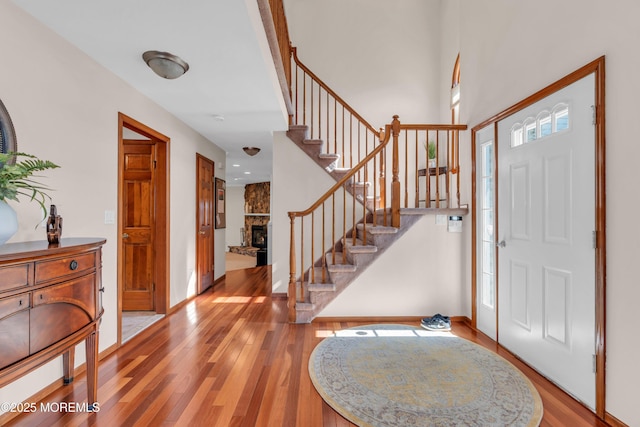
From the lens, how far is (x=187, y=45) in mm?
2225

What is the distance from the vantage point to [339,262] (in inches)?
144

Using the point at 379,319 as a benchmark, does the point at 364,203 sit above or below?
above

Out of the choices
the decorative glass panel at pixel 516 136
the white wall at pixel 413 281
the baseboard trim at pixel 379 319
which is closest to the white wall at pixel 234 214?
the baseboard trim at pixel 379 319

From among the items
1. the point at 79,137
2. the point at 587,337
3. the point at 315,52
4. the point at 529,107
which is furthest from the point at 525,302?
the point at 315,52

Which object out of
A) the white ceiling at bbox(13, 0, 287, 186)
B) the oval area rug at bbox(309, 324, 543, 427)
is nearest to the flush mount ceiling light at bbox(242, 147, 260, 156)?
the white ceiling at bbox(13, 0, 287, 186)

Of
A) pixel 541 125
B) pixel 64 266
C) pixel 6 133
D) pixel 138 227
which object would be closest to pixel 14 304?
pixel 64 266

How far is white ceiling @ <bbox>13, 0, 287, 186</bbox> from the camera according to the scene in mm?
1845

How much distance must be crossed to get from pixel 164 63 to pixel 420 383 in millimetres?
2931

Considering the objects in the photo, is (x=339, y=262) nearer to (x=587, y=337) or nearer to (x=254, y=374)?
(x=254, y=374)

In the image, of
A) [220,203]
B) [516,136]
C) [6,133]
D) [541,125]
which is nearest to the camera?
[6,133]

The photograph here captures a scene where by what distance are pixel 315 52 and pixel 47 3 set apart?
A: 12.9ft

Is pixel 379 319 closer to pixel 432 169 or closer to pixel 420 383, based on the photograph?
pixel 420 383

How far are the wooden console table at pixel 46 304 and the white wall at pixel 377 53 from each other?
4391 millimetres

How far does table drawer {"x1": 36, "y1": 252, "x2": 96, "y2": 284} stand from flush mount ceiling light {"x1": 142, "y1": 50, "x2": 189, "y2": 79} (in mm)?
1428
